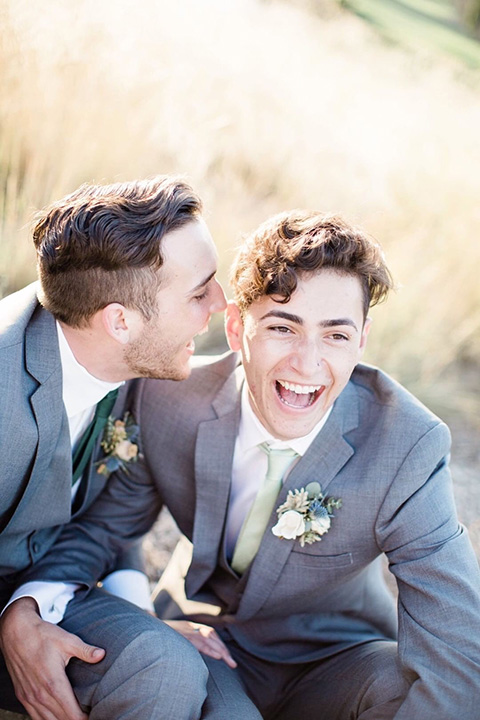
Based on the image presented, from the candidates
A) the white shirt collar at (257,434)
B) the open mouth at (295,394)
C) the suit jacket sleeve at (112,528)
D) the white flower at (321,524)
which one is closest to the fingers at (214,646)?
the suit jacket sleeve at (112,528)

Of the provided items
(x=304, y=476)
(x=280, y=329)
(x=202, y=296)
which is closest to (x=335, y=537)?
(x=304, y=476)

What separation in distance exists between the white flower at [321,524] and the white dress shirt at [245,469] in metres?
0.24

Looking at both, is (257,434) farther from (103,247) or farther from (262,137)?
(262,137)

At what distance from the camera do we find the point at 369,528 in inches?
97.3

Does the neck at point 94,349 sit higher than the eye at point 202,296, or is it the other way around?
the eye at point 202,296

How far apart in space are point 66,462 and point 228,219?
294 cm

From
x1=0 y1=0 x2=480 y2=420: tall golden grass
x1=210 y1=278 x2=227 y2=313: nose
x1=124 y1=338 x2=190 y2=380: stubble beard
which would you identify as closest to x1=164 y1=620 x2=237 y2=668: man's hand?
x1=124 y1=338 x2=190 y2=380: stubble beard

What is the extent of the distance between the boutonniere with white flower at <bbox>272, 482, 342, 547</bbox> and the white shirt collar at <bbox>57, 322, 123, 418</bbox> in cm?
77

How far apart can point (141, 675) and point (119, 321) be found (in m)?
1.12

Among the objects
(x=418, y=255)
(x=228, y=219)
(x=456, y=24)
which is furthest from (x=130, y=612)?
(x=456, y=24)

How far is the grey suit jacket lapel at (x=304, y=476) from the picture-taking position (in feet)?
8.30

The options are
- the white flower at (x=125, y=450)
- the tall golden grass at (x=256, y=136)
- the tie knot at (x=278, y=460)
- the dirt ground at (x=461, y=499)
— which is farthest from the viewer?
the tall golden grass at (x=256, y=136)

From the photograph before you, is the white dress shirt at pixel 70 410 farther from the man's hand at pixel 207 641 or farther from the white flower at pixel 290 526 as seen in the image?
the white flower at pixel 290 526

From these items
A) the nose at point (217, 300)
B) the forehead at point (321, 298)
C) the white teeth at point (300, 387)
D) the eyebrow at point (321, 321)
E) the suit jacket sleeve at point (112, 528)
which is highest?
the forehead at point (321, 298)
